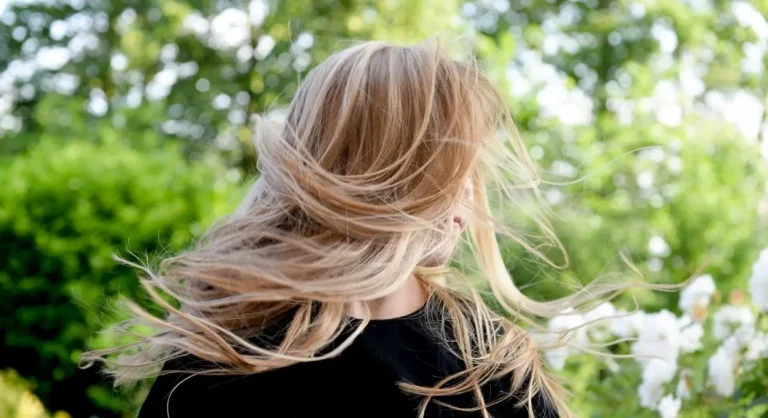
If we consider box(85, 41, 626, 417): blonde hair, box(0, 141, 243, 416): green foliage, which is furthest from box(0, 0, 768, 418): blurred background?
box(85, 41, 626, 417): blonde hair

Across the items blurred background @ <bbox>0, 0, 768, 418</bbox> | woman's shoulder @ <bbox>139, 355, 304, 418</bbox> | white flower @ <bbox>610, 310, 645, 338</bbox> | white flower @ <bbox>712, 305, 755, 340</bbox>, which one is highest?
woman's shoulder @ <bbox>139, 355, 304, 418</bbox>

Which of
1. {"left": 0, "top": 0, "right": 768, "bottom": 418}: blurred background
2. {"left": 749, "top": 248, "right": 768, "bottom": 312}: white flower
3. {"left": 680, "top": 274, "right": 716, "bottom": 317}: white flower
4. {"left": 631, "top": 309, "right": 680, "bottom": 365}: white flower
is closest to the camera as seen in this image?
{"left": 749, "top": 248, "right": 768, "bottom": 312}: white flower

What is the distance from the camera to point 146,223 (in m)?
5.68

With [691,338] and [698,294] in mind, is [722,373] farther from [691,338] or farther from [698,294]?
[698,294]

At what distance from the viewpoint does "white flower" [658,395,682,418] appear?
2.40 metres

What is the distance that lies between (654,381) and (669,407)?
12cm

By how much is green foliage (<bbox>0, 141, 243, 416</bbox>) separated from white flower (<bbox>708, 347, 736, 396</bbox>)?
3738 millimetres

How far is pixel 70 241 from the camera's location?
19.0ft

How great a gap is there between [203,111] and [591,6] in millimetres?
6665

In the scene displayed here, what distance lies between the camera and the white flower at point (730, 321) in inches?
101

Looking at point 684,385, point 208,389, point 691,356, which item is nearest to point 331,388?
point 208,389

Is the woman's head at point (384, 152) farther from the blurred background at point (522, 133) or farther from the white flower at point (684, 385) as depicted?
the white flower at point (684, 385)

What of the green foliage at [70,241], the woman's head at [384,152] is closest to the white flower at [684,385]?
the woman's head at [384,152]

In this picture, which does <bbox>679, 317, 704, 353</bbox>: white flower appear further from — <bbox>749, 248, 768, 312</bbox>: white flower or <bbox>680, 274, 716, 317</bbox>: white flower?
<bbox>749, 248, 768, 312</bbox>: white flower
